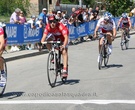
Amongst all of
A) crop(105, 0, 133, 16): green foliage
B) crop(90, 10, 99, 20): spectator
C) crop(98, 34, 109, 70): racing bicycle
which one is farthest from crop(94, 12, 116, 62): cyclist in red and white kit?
crop(105, 0, 133, 16): green foliage

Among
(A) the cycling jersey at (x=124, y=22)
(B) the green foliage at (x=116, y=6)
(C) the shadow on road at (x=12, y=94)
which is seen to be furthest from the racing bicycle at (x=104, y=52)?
(B) the green foliage at (x=116, y=6)

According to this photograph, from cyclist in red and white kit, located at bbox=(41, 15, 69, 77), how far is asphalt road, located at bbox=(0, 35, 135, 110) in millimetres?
842

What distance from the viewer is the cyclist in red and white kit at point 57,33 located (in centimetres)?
1054

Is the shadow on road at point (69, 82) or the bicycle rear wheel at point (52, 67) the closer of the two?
the bicycle rear wheel at point (52, 67)

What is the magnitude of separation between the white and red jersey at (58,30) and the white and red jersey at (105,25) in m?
3.22

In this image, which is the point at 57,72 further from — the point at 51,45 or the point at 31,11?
the point at 31,11

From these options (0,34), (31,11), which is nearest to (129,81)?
(0,34)

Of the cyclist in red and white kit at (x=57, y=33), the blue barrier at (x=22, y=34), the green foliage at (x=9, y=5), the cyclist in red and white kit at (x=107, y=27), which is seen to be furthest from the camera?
the green foliage at (x=9, y=5)

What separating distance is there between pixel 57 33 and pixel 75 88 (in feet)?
4.92

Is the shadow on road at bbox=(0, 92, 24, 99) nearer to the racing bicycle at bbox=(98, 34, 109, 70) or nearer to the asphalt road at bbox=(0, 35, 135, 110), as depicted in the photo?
the asphalt road at bbox=(0, 35, 135, 110)

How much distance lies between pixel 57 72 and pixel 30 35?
28.0 ft

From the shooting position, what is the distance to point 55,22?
10508 mm

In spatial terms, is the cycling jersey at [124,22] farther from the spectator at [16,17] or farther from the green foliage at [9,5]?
the green foliage at [9,5]

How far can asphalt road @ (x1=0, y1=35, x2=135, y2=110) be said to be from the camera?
27.8 feet
